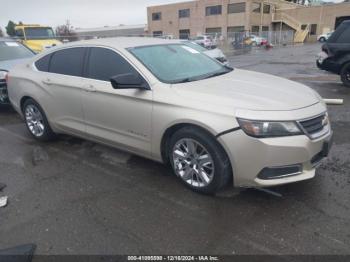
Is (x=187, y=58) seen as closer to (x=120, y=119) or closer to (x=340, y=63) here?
(x=120, y=119)

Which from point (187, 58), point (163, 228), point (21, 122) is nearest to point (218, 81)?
point (187, 58)

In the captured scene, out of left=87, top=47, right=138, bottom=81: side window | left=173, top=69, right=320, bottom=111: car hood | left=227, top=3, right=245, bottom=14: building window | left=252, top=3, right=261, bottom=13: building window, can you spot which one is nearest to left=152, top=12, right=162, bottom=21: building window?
left=227, top=3, right=245, bottom=14: building window

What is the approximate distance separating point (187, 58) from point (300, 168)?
2081 millimetres

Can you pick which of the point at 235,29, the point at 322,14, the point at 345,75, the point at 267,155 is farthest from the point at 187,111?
the point at 322,14

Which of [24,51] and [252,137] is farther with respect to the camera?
[24,51]

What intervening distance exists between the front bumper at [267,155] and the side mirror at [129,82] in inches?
44.8

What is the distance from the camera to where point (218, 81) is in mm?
3781

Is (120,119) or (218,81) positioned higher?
(218,81)

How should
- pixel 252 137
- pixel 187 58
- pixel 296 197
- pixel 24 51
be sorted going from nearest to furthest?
pixel 252 137, pixel 296 197, pixel 187 58, pixel 24 51

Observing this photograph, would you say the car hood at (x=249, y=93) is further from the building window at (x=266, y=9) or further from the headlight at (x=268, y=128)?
the building window at (x=266, y=9)

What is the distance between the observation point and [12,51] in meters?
8.48

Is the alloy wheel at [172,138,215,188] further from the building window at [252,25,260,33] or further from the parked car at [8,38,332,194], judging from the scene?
the building window at [252,25,260,33]

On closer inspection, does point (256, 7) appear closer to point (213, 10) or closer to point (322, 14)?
point (213, 10)

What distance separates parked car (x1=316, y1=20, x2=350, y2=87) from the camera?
859 centimetres
